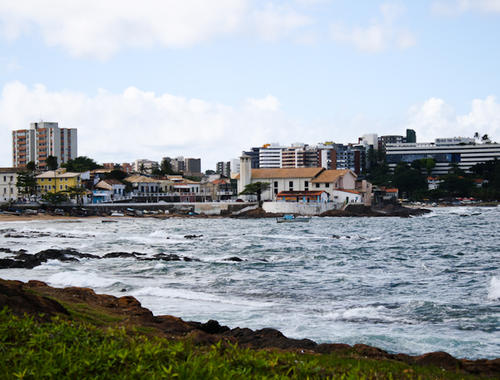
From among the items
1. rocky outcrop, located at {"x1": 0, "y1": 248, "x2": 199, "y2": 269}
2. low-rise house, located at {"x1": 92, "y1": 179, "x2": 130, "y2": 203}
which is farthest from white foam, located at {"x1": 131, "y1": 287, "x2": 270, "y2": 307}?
low-rise house, located at {"x1": 92, "y1": 179, "x2": 130, "y2": 203}

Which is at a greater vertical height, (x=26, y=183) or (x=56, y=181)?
(x=56, y=181)

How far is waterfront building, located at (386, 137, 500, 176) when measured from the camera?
168500mm

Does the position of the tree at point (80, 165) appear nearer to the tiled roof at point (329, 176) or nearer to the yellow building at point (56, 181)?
the yellow building at point (56, 181)

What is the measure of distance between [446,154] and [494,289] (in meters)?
159

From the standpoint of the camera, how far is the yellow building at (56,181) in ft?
311

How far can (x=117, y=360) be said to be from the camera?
25.9ft

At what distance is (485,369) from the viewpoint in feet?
38.0

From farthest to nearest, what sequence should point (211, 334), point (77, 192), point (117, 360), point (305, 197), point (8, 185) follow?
1. point (8, 185)
2. point (77, 192)
3. point (305, 197)
4. point (211, 334)
5. point (117, 360)

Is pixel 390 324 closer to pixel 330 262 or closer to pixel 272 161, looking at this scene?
pixel 330 262

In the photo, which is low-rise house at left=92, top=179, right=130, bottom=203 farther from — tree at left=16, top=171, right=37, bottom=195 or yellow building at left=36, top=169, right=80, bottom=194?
tree at left=16, top=171, right=37, bottom=195

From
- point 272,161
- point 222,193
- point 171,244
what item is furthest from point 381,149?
point 171,244

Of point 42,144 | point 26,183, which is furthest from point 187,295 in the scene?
point 42,144

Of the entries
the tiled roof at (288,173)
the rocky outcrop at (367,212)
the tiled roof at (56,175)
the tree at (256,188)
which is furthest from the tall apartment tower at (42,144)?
the rocky outcrop at (367,212)

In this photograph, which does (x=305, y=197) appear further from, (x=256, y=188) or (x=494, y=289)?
(x=494, y=289)
